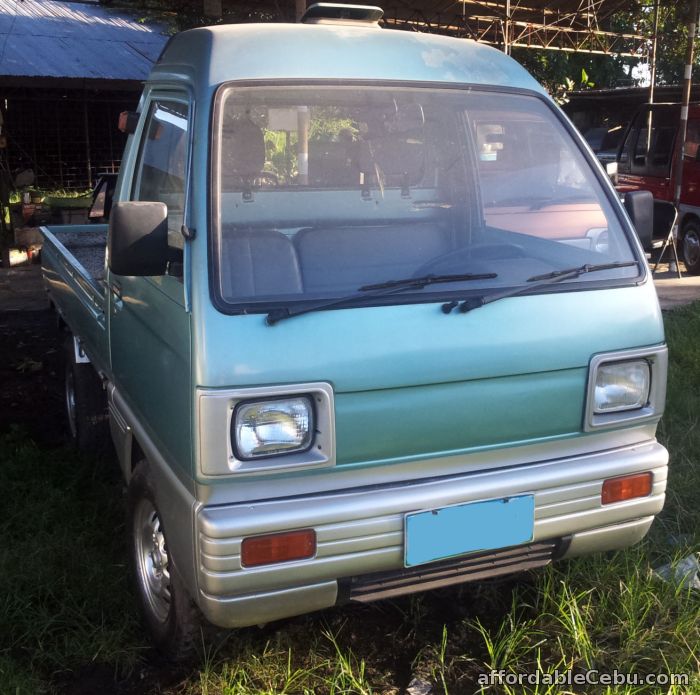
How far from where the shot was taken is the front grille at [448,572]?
7.80 feet

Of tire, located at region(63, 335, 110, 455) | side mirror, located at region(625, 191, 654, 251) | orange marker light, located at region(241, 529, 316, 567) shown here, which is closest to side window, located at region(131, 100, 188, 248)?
orange marker light, located at region(241, 529, 316, 567)

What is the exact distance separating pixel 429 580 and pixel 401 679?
0.46 metres

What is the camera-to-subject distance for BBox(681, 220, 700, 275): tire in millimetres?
10164

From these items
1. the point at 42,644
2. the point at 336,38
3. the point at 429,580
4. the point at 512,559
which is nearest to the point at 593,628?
the point at 512,559

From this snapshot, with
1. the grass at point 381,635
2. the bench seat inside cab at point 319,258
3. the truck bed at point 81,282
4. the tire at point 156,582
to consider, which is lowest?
the grass at point 381,635

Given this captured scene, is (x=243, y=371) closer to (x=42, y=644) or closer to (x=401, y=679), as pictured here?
(x=401, y=679)

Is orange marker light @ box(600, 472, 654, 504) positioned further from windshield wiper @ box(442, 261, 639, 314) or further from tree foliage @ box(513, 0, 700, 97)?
tree foliage @ box(513, 0, 700, 97)

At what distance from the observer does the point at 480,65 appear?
290 centimetres

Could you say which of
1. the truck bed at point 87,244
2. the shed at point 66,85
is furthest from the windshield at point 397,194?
the shed at point 66,85

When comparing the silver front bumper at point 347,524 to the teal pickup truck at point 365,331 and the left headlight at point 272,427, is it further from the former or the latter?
the left headlight at point 272,427

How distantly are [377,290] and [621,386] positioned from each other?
0.85 m

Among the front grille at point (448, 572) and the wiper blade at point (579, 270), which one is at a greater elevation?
the wiper blade at point (579, 270)

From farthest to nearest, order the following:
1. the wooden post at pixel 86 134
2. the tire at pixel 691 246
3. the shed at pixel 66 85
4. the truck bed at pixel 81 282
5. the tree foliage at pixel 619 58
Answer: the tree foliage at pixel 619 58 → the wooden post at pixel 86 134 → the shed at pixel 66 85 → the tire at pixel 691 246 → the truck bed at pixel 81 282

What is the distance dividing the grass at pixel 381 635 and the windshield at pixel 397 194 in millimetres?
1176
